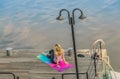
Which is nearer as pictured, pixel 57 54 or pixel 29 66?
pixel 57 54

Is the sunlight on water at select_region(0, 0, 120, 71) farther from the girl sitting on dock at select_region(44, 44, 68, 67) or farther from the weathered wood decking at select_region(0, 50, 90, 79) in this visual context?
the girl sitting on dock at select_region(44, 44, 68, 67)

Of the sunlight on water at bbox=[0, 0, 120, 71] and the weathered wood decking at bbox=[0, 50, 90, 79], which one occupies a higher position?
the sunlight on water at bbox=[0, 0, 120, 71]

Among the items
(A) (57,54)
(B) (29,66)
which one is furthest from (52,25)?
(A) (57,54)

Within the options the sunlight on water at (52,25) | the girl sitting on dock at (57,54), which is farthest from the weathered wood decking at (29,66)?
the sunlight on water at (52,25)

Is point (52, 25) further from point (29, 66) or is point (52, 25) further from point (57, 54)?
point (57, 54)

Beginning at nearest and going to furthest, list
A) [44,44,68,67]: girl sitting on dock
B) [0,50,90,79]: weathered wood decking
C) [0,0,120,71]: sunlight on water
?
[0,50,90,79]: weathered wood decking < [44,44,68,67]: girl sitting on dock < [0,0,120,71]: sunlight on water

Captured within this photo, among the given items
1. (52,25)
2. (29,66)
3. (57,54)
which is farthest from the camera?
(52,25)

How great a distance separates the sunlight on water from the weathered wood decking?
565 cm

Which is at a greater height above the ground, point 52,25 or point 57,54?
point 52,25

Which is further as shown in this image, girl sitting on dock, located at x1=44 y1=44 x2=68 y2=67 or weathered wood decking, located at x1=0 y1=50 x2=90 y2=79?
girl sitting on dock, located at x1=44 y1=44 x2=68 y2=67

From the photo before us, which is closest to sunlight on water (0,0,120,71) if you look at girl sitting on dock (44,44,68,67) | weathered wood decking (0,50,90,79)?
weathered wood decking (0,50,90,79)

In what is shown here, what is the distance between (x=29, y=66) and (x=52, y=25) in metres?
16.9

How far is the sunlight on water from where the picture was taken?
29156mm

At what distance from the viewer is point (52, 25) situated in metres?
34.2
